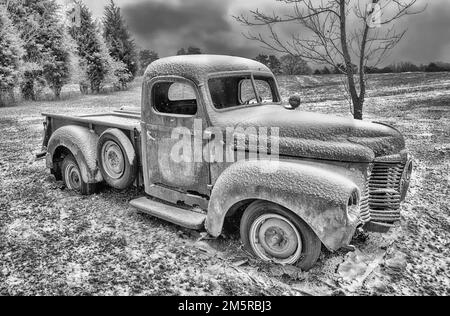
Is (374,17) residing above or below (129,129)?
above

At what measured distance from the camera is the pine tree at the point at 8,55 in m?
21.1

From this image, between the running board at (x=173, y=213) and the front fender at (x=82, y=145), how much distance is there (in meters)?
1.04

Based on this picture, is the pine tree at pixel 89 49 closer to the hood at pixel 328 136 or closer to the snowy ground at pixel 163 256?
the snowy ground at pixel 163 256

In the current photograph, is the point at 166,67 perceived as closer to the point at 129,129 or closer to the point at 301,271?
the point at 129,129

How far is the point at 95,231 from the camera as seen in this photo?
4.47 metres

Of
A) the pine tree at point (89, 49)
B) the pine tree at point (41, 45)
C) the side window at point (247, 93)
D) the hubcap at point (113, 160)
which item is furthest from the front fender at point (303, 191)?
the pine tree at point (89, 49)

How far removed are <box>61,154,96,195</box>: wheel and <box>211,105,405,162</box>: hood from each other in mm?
2799

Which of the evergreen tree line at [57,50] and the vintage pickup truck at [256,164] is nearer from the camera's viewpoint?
the vintage pickup truck at [256,164]

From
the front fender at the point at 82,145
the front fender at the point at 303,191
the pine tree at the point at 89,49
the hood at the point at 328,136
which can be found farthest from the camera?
the pine tree at the point at 89,49

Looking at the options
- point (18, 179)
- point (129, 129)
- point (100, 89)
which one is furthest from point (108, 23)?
point (129, 129)

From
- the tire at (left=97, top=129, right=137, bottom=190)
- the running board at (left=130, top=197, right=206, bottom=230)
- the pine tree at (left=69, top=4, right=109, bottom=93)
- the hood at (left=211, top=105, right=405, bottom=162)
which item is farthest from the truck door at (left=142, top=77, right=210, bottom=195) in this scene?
the pine tree at (left=69, top=4, right=109, bottom=93)

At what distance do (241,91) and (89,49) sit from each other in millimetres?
28247

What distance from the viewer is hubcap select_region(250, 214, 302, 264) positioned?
336cm

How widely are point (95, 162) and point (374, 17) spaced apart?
5.08 meters
